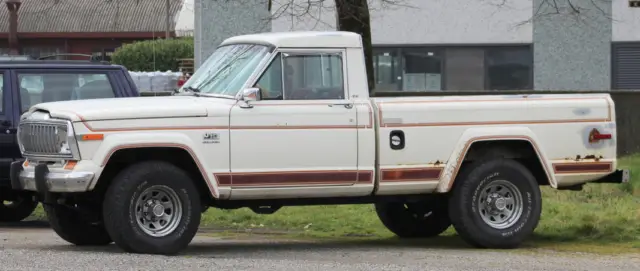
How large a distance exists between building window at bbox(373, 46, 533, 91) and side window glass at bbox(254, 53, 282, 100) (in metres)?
16.4

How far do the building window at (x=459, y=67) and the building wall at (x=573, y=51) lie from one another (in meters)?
0.33

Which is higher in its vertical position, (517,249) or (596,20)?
(596,20)

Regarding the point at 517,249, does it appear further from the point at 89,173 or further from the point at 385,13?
the point at 385,13

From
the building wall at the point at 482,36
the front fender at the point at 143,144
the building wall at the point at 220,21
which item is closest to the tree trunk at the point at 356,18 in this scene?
the front fender at the point at 143,144

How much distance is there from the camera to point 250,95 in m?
10.7

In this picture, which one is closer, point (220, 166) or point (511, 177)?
point (220, 166)

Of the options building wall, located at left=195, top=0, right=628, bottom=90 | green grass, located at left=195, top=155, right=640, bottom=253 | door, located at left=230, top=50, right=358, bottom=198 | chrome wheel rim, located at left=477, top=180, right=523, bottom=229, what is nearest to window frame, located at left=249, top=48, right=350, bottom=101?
door, located at left=230, top=50, right=358, bottom=198

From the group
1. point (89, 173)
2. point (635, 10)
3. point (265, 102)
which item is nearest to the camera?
point (89, 173)

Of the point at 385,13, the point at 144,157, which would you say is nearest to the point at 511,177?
the point at 144,157

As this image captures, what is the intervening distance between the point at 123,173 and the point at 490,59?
17.7 m

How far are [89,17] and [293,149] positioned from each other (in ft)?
127

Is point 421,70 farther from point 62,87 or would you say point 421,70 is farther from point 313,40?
point 313,40

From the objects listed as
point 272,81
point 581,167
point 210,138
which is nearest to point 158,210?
point 210,138

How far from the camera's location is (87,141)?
10164mm
